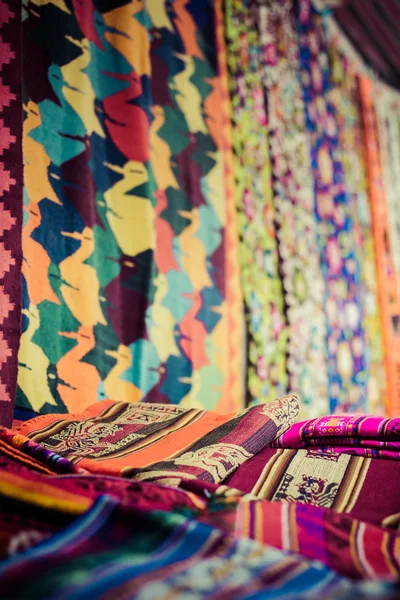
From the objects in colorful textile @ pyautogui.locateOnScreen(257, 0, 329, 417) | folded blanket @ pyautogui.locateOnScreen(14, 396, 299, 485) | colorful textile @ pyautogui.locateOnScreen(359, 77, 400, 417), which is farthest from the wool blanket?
colorful textile @ pyautogui.locateOnScreen(359, 77, 400, 417)

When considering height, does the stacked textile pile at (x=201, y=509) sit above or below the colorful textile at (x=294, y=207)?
below

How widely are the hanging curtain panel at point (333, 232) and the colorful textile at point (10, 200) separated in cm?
203

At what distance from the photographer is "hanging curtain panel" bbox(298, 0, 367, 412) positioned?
10.7 feet

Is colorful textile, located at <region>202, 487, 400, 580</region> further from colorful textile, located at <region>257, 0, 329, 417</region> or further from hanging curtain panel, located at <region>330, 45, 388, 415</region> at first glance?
hanging curtain panel, located at <region>330, 45, 388, 415</region>

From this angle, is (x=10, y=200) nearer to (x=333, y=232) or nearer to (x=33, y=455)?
(x=33, y=455)

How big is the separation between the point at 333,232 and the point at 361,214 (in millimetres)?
516

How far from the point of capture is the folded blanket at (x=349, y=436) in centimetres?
129

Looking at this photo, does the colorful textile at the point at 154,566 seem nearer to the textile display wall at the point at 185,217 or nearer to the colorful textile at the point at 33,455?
the colorful textile at the point at 33,455

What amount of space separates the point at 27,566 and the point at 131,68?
1.99 metres

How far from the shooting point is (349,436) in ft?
4.41

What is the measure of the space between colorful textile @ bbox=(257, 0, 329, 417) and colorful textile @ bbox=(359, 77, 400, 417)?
0.83 m

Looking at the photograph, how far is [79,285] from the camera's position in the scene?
6.47 ft

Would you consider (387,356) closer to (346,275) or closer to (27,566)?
(346,275)

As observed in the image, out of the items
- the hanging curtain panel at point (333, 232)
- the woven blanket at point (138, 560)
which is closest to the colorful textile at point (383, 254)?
the hanging curtain panel at point (333, 232)
